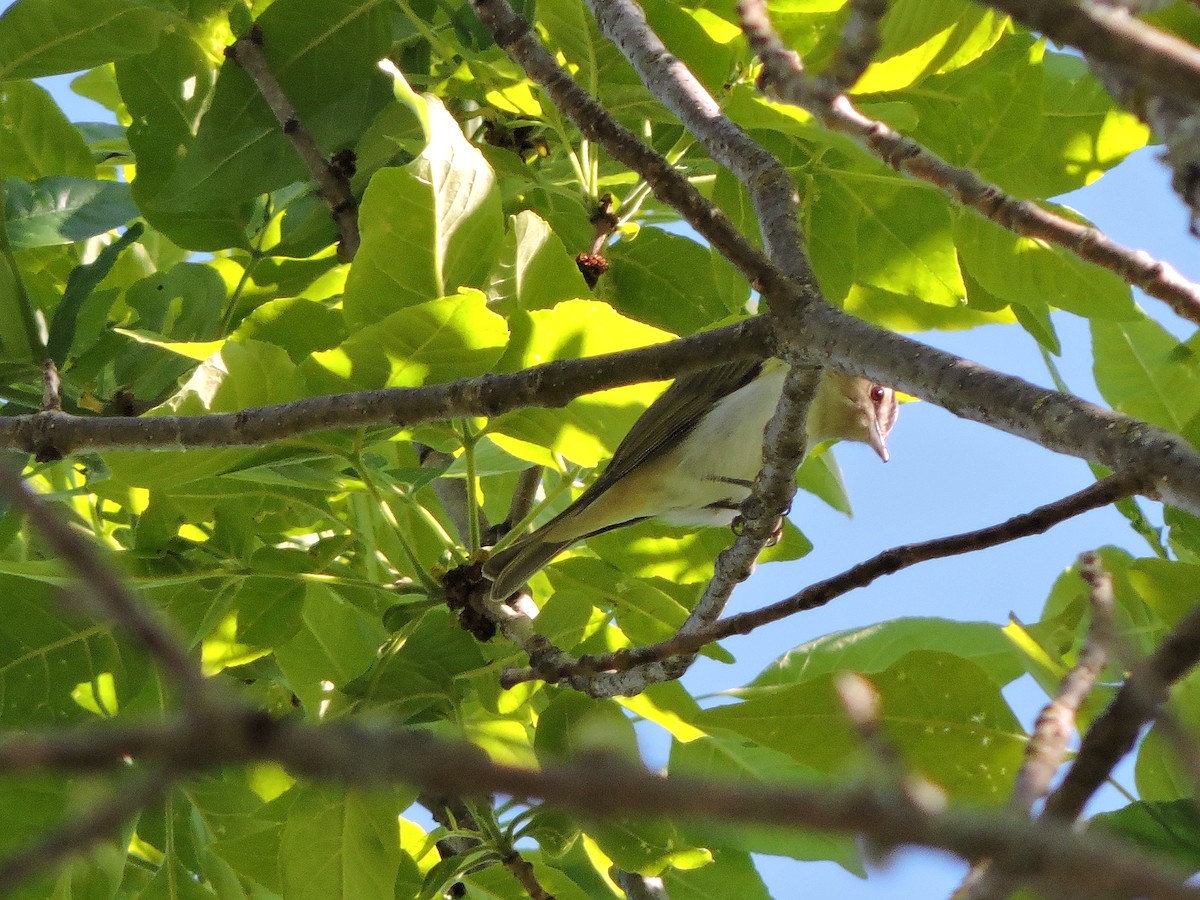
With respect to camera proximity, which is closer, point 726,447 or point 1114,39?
point 1114,39

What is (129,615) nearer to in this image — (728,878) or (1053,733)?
(1053,733)

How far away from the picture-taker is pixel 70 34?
2.61 m

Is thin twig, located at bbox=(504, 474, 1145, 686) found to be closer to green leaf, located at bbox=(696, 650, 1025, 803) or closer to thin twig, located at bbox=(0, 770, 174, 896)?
green leaf, located at bbox=(696, 650, 1025, 803)

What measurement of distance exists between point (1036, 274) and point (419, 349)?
1173mm

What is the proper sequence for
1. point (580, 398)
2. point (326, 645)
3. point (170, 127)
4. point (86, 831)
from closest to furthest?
point (86, 831) < point (580, 398) < point (326, 645) < point (170, 127)

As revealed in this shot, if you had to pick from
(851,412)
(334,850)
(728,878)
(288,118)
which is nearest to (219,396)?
(334,850)

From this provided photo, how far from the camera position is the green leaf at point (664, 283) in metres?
3.15

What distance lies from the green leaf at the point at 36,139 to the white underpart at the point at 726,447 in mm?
1931

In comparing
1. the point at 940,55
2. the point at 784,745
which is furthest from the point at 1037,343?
the point at 784,745

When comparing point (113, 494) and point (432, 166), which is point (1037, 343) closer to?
point (432, 166)

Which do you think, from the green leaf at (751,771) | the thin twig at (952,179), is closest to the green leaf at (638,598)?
the green leaf at (751,771)

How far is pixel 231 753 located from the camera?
0.42 metres

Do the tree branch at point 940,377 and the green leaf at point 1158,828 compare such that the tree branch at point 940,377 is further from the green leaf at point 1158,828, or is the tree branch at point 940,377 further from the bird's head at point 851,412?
the bird's head at point 851,412

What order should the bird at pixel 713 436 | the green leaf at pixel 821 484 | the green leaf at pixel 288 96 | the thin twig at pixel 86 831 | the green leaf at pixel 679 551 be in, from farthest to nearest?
the bird at pixel 713 436, the green leaf at pixel 821 484, the green leaf at pixel 679 551, the green leaf at pixel 288 96, the thin twig at pixel 86 831
